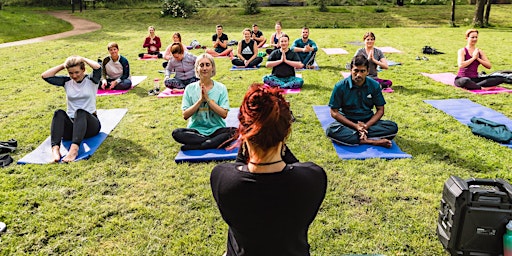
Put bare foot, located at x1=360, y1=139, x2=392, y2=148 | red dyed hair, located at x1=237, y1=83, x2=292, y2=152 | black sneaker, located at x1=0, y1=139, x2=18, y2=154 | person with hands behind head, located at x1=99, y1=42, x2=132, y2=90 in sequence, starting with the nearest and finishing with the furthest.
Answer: red dyed hair, located at x1=237, y1=83, x2=292, y2=152, bare foot, located at x1=360, y1=139, x2=392, y2=148, black sneaker, located at x1=0, y1=139, x2=18, y2=154, person with hands behind head, located at x1=99, y1=42, x2=132, y2=90

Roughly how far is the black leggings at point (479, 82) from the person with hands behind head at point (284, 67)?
3676 mm

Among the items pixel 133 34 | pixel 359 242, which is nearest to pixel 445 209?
pixel 359 242

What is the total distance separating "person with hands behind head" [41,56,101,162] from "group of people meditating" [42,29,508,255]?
0.05 ft

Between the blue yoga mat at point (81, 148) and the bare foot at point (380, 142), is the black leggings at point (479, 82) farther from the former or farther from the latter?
the blue yoga mat at point (81, 148)

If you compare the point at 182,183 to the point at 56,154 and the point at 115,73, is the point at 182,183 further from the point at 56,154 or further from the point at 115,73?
the point at 115,73

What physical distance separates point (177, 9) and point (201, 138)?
2565cm

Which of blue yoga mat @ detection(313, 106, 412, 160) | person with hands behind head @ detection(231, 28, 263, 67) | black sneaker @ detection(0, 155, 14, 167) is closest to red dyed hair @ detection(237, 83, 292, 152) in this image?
blue yoga mat @ detection(313, 106, 412, 160)

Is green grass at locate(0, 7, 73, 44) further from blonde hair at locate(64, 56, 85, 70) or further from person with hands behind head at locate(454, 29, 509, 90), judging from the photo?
person with hands behind head at locate(454, 29, 509, 90)

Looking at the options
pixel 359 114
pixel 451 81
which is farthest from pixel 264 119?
pixel 451 81

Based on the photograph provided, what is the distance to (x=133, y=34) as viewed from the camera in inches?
827

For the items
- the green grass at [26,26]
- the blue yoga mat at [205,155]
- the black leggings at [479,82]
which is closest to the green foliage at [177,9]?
the green grass at [26,26]

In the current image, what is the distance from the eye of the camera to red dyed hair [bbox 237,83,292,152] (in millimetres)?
2047

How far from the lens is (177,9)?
94.9 ft

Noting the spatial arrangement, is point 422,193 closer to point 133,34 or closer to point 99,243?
point 99,243
